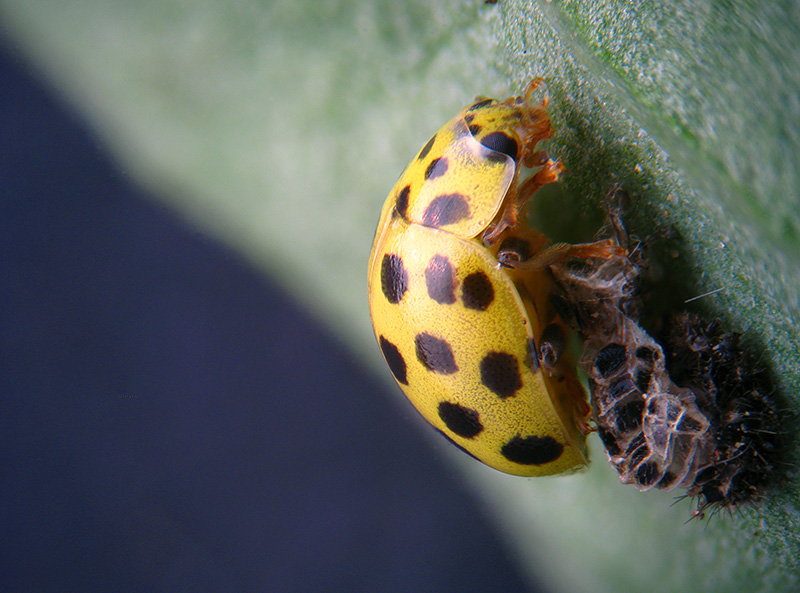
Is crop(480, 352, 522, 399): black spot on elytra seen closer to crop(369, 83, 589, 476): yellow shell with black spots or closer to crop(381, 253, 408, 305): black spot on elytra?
crop(369, 83, 589, 476): yellow shell with black spots

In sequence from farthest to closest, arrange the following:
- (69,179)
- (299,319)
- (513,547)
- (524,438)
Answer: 1. (69,179)
2. (299,319)
3. (513,547)
4. (524,438)

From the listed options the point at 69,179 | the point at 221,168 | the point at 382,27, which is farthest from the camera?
the point at 69,179

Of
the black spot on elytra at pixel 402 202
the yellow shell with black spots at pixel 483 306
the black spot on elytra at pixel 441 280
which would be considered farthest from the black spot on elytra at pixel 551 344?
the black spot on elytra at pixel 402 202

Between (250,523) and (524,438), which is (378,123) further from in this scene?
(250,523)

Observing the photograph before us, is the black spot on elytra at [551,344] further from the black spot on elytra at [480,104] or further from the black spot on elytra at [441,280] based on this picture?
the black spot on elytra at [480,104]

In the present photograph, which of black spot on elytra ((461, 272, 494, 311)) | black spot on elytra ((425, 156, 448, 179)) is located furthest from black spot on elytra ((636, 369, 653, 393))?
black spot on elytra ((425, 156, 448, 179))

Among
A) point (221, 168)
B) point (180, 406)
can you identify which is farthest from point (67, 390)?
point (221, 168)
